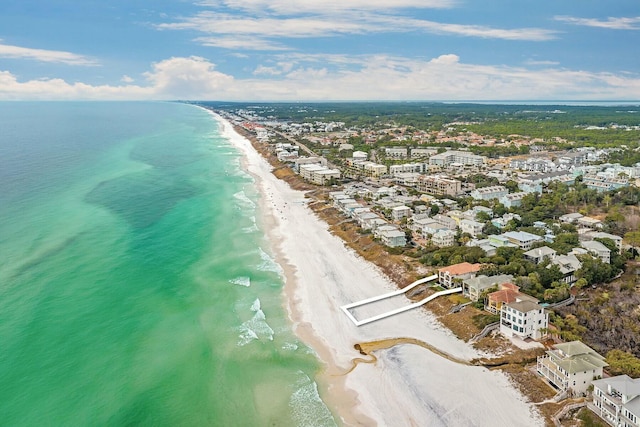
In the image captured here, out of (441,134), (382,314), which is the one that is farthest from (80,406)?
(441,134)

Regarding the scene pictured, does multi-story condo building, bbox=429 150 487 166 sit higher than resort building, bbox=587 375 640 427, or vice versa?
multi-story condo building, bbox=429 150 487 166

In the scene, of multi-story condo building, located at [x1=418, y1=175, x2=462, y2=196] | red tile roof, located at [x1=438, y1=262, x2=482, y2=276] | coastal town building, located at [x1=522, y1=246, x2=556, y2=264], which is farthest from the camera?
multi-story condo building, located at [x1=418, y1=175, x2=462, y2=196]

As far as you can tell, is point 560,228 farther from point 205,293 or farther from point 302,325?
point 205,293

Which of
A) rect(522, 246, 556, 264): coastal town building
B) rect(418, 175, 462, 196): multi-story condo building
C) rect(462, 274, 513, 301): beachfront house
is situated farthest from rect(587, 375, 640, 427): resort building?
rect(418, 175, 462, 196): multi-story condo building

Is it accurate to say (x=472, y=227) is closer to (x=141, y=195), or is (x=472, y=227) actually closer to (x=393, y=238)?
(x=393, y=238)

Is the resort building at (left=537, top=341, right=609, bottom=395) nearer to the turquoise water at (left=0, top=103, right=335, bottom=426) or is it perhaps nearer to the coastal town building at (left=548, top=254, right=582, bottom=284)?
the coastal town building at (left=548, top=254, right=582, bottom=284)

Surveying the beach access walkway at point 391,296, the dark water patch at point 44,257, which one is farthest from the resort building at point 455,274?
the dark water patch at point 44,257

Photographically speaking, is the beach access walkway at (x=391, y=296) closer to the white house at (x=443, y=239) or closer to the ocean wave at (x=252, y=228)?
the white house at (x=443, y=239)
